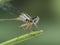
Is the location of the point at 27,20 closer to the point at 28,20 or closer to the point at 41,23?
the point at 28,20

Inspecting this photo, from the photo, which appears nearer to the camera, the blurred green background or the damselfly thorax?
the damselfly thorax

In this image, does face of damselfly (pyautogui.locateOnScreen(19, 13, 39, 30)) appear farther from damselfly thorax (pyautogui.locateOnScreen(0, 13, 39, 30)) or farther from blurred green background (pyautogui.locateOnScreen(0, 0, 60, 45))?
blurred green background (pyautogui.locateOnScreen(0, 0, 60, 45))

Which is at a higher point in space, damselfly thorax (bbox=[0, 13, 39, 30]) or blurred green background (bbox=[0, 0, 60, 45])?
blurred green background (bbox=[0, 0, 60, 45])

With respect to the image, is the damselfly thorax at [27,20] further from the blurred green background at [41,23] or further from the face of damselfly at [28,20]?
the blurred green background at [41,23]

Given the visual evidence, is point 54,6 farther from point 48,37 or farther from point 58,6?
point 48,37

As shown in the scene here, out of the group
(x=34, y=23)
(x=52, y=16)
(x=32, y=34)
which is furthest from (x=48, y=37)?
(x=32, y=34)

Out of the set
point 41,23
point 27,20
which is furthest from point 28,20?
point 41,23

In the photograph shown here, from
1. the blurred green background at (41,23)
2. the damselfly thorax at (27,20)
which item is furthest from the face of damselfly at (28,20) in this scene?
the blurred green background at (41,23)

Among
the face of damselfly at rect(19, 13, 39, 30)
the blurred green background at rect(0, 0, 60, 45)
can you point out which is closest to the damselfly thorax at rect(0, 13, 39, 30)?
the face of damselfly at rect(19, 13, 39, 30)
